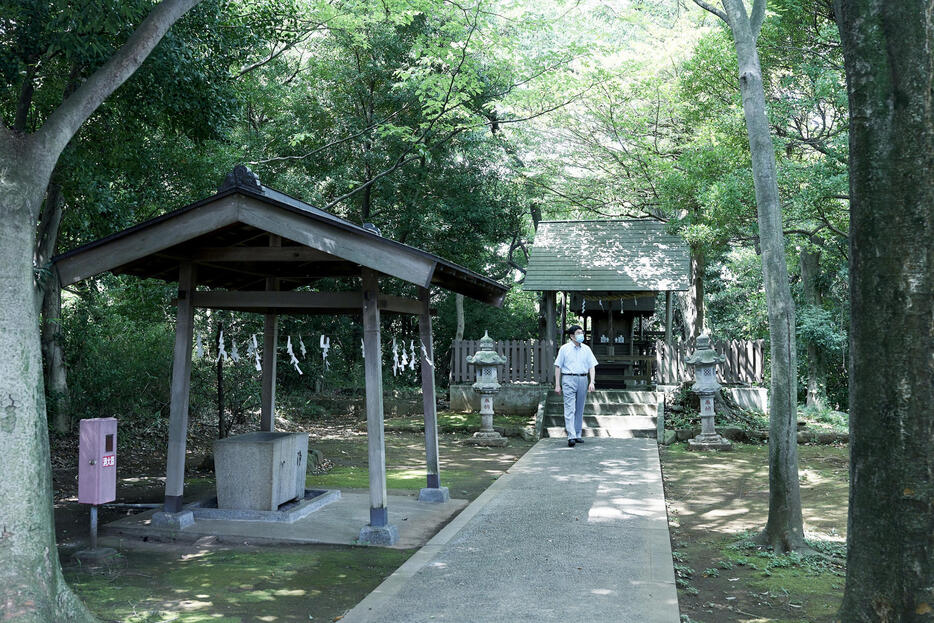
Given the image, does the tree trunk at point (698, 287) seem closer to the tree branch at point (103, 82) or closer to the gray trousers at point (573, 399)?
the gray trousers at point (573, 399)

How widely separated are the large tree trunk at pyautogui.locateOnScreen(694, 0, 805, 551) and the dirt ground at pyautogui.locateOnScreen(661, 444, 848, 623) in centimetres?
32

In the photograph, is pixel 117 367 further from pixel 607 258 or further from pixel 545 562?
pixel 607 258

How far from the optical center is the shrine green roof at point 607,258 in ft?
55.1

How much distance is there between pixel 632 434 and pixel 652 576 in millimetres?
8964

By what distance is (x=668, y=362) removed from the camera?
55.6 feet

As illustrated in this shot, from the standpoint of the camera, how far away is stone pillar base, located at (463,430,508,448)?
1328cm

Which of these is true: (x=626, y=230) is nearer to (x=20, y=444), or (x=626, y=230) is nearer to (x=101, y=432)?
(x=101, y=432)

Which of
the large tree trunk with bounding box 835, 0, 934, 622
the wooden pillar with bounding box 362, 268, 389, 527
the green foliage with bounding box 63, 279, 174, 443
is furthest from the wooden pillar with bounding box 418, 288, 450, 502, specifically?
the green foliage with bounding box 63, 279, 174, 443

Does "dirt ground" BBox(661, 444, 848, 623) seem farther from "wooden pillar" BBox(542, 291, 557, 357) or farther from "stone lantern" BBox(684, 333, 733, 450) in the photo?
"wooden pillar" BBox(542, 291, 557, 357)

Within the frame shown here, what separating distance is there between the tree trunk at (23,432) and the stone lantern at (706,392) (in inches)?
430

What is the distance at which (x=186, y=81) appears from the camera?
8.59m

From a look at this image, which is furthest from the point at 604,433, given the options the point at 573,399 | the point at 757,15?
the point at 757,15

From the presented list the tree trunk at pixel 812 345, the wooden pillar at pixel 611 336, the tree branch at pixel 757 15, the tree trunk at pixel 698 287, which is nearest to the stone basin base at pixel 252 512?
the tree branch at pixel 757 15

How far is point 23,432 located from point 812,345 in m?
19.2
